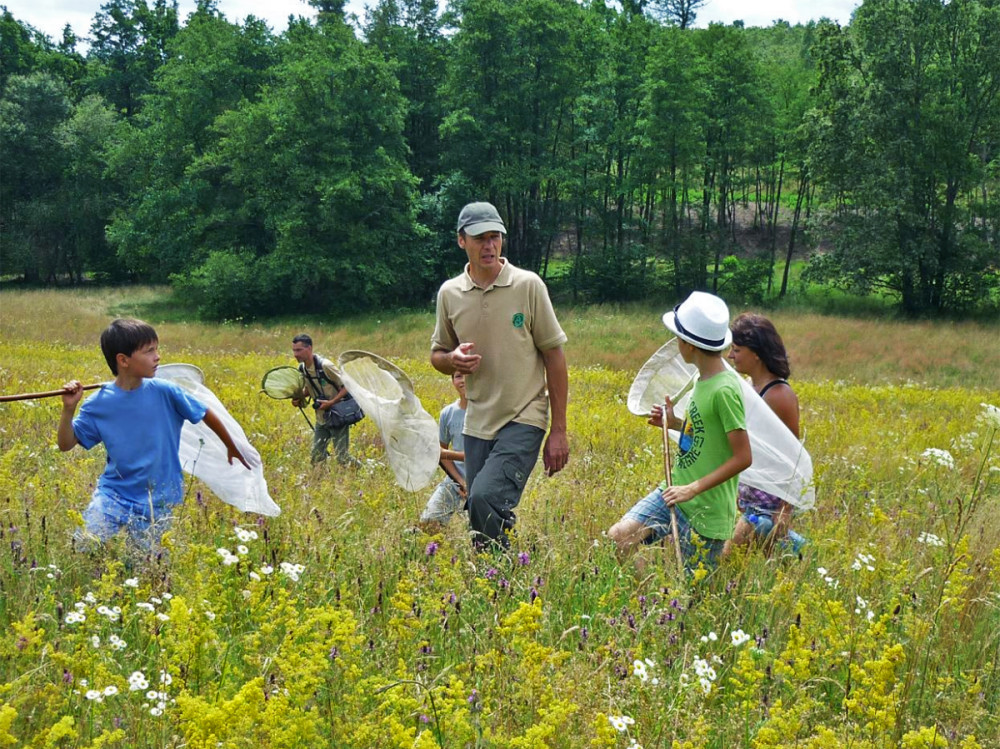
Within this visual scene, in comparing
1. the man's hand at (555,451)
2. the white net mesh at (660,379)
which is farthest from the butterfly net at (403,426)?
the white net mesh at (660,379)

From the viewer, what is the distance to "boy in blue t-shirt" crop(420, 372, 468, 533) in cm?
500

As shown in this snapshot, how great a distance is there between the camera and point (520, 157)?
43.9m

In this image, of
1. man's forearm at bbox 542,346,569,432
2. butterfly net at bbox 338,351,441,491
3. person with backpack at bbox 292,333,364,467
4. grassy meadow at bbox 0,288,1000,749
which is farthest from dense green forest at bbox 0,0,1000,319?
man's forearm at bbox 542,346,569,432

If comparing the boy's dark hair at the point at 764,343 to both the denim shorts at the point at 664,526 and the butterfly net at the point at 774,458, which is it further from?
the denim shorts at the point at 664,526

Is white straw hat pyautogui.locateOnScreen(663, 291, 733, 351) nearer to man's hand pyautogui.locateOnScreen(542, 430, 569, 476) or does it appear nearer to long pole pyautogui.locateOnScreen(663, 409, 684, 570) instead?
long pole pyautogui.locateOnScreen(663, 409, 684, 570)

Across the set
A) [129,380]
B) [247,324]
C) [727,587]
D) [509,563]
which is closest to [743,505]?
[727,587]

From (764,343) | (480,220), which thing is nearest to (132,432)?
(480,220)

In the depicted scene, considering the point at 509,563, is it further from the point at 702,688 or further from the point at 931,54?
the point at 931,54

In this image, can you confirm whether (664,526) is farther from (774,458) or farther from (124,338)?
(124,338)

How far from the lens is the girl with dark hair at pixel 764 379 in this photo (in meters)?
4.45

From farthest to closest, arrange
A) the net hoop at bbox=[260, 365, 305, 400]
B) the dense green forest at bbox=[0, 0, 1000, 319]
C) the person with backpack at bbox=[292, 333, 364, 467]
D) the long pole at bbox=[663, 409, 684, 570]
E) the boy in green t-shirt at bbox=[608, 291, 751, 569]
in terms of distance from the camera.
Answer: the dense green forest at bbox=[0, 0, 1000, 319], the person with backpack at bbox=[292, 333, 364, 467], the net hoop at bbox=[260, 365, 305, 400], the boy in green t-shirt at bbox=[608, 291, 751, 569], the long pole at bbox=[663, 409, 684, 570]

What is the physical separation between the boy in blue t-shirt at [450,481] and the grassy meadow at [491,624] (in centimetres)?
15

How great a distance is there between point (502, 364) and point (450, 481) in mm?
1118

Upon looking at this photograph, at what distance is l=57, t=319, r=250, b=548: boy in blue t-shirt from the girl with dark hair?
282cm
